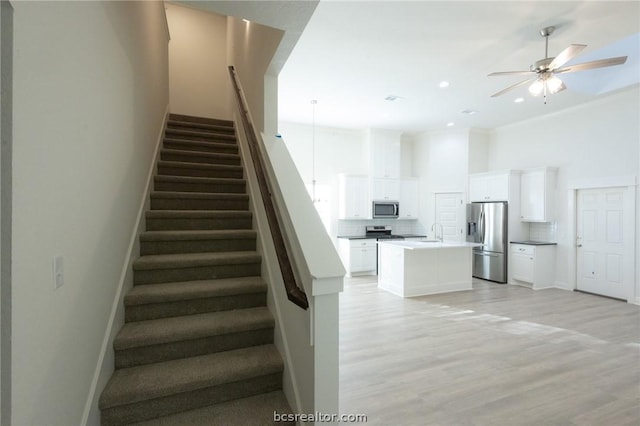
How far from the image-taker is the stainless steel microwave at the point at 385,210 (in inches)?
289

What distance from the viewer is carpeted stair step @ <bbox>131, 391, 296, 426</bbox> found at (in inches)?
62.4

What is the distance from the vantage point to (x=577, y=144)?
5.67 metres

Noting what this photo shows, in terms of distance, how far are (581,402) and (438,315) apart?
6.17 feet

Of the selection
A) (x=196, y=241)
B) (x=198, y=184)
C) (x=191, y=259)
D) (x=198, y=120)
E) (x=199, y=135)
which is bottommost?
(x=191, y=259)

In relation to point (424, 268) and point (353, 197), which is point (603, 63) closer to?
point (424, 268)

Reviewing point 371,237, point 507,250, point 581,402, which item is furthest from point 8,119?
point 507,250

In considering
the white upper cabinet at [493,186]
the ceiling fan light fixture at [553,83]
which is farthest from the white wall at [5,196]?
the white upper cabinet at [493,186]

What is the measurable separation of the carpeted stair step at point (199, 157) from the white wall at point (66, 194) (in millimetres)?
1487

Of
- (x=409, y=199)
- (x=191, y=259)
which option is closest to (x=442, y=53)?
(x=191, y=259)

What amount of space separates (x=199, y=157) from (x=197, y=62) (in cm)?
331

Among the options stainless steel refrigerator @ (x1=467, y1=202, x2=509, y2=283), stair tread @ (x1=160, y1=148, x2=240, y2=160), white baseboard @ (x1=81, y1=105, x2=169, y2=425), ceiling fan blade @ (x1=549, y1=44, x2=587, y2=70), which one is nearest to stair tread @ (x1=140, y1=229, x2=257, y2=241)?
white baseboard @ (x1=81, y1=105, x2=169, y2=425)

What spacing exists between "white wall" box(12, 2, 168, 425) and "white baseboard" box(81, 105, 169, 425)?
0.14ft

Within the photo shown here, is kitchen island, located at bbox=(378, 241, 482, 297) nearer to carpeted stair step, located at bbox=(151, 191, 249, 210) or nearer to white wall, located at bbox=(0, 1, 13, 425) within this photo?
carpeted stair step, located at bbox=(151, 191, 249, 210)

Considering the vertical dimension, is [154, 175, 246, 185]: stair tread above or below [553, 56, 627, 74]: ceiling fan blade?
below
